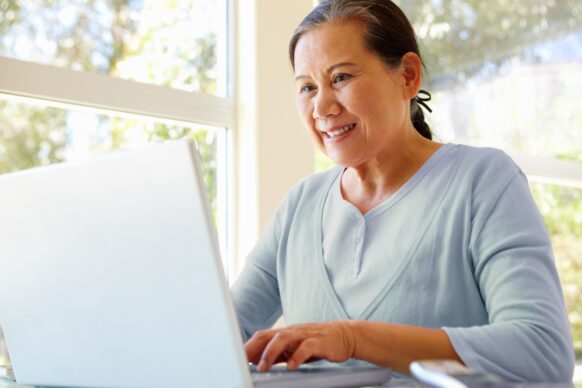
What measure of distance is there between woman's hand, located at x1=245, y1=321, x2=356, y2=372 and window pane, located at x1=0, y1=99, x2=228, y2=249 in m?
1.01

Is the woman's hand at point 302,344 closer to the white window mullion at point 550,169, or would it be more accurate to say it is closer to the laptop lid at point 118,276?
the laptop lid at point 118,276

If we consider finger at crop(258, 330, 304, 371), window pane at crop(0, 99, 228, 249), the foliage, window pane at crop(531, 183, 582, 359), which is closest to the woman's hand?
finger at crop(258, 330, 304, 371)

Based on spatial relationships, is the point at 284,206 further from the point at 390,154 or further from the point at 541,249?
the point at 541,249

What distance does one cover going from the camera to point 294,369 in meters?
1.13

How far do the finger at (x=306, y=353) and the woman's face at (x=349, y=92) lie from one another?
1.98 feet

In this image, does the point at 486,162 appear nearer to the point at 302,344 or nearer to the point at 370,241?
the point at 370,241

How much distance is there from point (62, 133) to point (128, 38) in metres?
0.33

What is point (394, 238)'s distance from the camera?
1549mm

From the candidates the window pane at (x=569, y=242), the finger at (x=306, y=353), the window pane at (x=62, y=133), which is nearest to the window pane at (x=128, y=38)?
the window pane at (x=62, y=133)

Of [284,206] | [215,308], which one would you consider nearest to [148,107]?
[284,206]

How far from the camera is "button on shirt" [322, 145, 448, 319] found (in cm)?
153

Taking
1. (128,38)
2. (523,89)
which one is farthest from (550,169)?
(128,38)

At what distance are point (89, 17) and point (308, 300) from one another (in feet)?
3.56

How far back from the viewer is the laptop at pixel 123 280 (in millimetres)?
946
